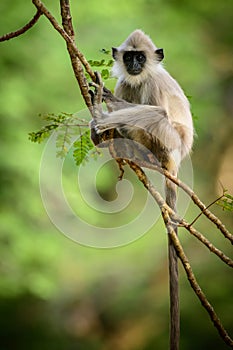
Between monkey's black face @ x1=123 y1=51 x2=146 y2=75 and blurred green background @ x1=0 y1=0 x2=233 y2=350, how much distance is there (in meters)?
3.52

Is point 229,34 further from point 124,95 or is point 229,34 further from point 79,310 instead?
point 124,95

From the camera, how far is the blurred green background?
7.72 metres

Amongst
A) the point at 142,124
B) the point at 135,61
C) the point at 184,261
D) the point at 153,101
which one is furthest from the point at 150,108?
the point at 184,261

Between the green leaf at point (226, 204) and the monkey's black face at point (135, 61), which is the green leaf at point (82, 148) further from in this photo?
the monkey's black face at point (135, 61)

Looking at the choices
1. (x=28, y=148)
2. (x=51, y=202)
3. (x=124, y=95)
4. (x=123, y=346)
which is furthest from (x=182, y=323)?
(x=124, y=95)

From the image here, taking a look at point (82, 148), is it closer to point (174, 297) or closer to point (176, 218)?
point (176, 218)

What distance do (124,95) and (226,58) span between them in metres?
6.44

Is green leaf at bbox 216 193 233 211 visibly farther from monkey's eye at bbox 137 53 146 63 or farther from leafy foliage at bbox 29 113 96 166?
monkey's eye at bbox 137 53 146 63

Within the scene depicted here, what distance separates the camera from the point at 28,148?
7.60m

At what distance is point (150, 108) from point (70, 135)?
651mm

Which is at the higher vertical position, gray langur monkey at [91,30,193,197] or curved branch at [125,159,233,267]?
gray langur monkey at [91,30,193,197]

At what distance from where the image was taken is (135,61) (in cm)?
399

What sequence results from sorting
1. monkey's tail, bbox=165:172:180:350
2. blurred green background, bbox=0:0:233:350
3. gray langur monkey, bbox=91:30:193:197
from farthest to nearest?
blurred green background, bbox=0:0:233:350 < gray langur monkey, bbox=91:30:193:197 < monkey's tail, bbox=165:172:180:350

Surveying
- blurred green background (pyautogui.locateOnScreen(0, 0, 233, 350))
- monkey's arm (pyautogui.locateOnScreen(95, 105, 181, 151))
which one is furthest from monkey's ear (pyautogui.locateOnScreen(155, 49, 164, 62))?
blurred green background (pyautogui.locateOnScreen(0, 0, 233, 350))
